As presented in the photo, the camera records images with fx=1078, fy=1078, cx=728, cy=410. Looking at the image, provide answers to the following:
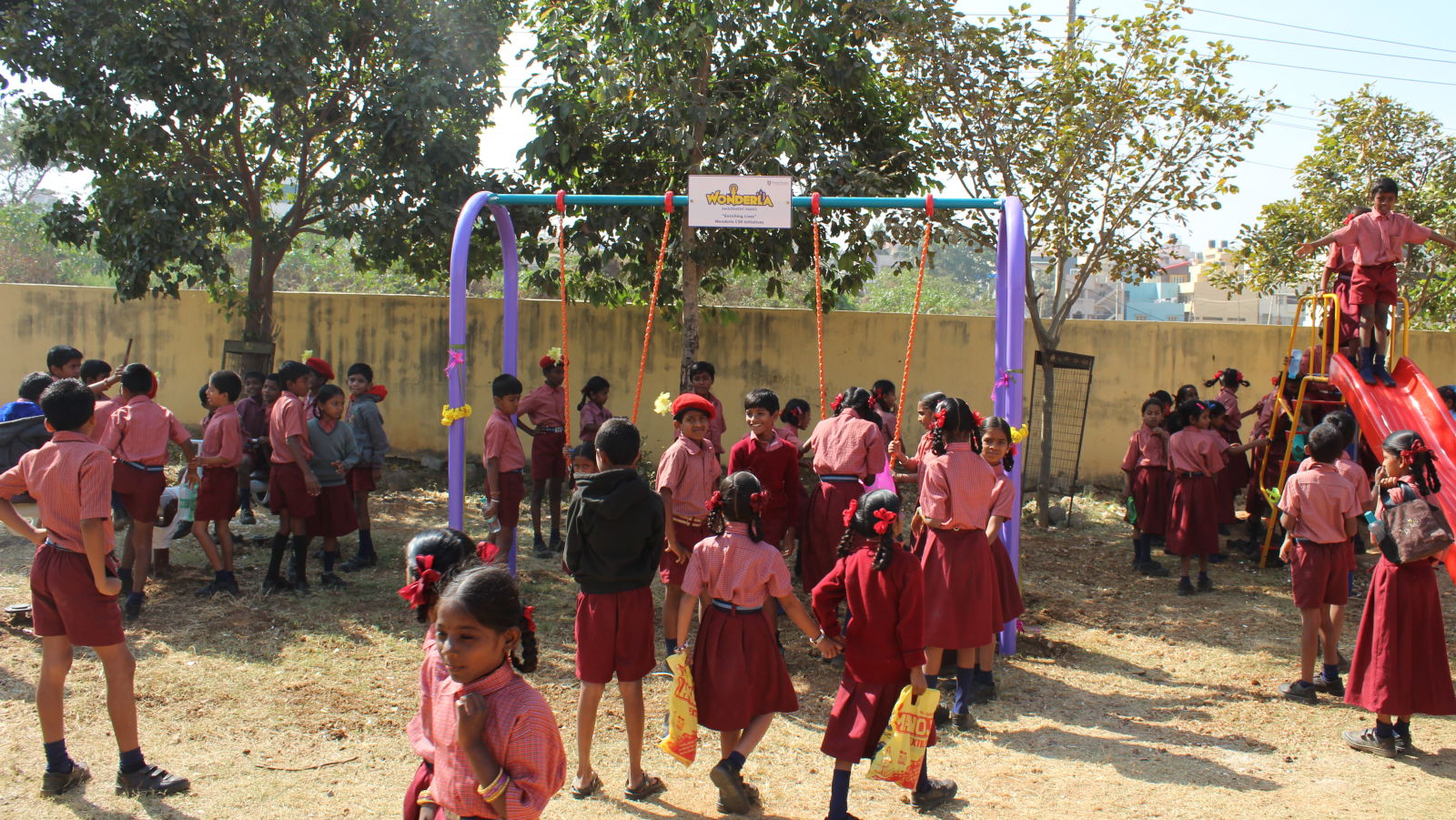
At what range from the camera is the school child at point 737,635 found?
426cm

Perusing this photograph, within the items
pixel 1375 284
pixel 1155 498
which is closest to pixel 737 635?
pixel 1155 498

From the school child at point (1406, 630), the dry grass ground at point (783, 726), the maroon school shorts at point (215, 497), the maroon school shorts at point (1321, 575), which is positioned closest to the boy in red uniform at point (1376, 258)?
the dry grass ground at point (783, 726)

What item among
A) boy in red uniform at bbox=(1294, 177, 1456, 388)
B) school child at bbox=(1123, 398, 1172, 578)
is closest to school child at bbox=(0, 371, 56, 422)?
school child at bbox=(1123, 398, 1172, 578)

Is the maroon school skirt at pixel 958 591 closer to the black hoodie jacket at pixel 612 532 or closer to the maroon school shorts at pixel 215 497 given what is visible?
the black hoodie jacket at pixel 612 532

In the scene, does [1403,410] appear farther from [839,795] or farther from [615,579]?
[615,579]

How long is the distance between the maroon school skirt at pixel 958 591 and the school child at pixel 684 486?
1.24 meters

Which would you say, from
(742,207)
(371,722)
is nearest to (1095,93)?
(742,207)

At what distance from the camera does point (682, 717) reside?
427 cm

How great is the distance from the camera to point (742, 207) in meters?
7.15

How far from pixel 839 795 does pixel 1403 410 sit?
603 centimetres

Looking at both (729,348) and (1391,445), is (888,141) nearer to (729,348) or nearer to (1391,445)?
(729,348)

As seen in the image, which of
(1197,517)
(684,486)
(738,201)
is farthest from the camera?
(1197,517)

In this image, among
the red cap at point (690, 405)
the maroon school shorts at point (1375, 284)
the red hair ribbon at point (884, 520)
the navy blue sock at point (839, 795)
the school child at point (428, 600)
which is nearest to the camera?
the school child at point (428, 600)

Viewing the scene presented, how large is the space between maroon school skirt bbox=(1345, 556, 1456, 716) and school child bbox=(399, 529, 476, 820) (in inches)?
170
